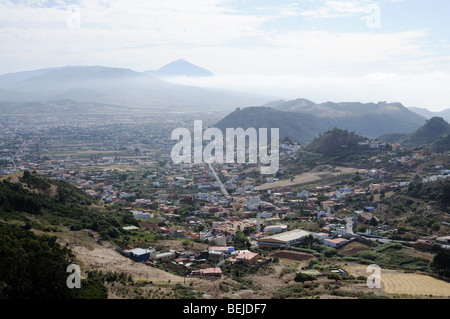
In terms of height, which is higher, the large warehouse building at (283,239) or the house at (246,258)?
the house at (246,258)

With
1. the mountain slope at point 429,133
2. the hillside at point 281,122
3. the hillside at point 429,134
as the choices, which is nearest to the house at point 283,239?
the hillside at point 429,134

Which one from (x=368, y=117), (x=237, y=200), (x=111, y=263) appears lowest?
(x=237, y=200)

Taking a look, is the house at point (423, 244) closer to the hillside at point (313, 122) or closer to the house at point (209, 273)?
the house at point (209, 273)

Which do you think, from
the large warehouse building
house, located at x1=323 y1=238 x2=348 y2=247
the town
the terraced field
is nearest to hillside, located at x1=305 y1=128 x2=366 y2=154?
the town

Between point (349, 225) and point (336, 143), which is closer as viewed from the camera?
point (349, 225)

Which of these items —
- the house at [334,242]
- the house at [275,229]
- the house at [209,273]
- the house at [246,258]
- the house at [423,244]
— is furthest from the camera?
the house at [275,229]

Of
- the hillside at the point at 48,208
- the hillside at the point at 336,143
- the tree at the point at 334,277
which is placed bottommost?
the tree at the point at 334,277

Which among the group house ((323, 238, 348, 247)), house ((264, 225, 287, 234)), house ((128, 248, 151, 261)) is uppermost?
house ((128, 248, 151, 261))

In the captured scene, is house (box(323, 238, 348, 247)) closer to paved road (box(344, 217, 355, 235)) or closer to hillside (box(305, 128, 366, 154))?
paved road (box(344, 217, 355, 235))

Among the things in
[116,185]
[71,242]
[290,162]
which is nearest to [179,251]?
[71,242]

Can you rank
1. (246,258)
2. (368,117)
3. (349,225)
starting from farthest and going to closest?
(368,117), (349,225), (246,258)

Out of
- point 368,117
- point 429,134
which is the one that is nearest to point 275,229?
point 429,134

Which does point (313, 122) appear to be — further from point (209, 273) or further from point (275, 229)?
point (209, 273)
